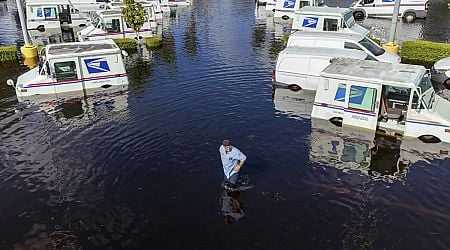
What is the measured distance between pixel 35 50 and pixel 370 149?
25424mm

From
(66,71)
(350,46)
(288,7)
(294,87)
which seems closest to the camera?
(66,71)

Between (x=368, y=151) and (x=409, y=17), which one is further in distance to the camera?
(x=409, y=17)

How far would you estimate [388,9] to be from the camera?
144ft

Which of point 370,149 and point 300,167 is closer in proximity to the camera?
point 300,167

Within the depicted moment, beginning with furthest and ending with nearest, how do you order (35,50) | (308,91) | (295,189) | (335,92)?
(35,50) < (308,91) < (335,92) < (295,189)

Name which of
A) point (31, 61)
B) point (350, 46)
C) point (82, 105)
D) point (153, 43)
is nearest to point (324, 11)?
point (350, 46)

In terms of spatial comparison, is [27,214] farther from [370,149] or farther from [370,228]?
[370,149]

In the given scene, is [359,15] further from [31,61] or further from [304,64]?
[31,61]

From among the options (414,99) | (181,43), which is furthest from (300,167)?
(181,43)

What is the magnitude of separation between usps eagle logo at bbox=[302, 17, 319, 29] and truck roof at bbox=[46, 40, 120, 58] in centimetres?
1701

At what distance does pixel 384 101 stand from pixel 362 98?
3.83ft

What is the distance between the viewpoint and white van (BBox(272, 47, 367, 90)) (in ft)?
76.4

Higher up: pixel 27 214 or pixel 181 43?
pixel 181 43

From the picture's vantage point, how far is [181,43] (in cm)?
3594
